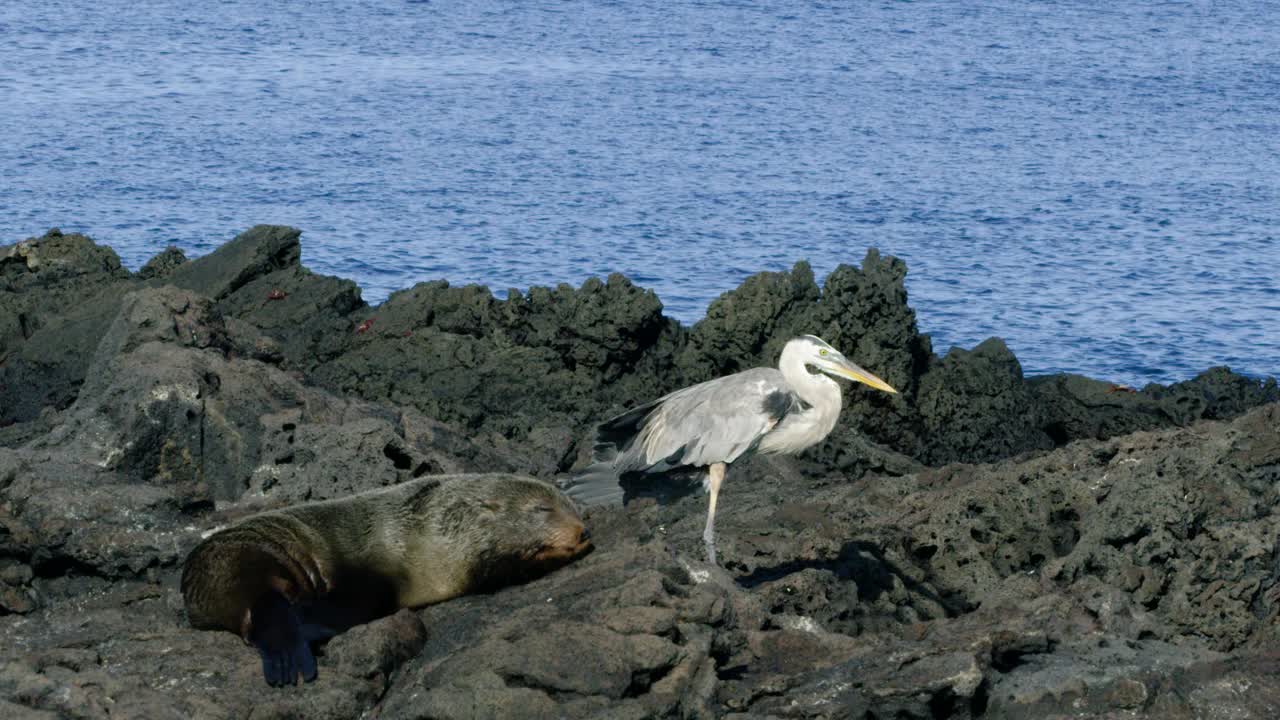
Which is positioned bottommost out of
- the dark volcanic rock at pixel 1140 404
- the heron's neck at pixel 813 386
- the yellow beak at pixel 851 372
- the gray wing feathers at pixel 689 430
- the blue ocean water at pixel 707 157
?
the blue ocean water at pixel 707 157

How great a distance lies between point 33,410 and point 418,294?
4.37 meters

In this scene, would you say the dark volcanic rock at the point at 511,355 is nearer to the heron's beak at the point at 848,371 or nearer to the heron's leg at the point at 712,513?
the heron's leg at the point at 712,513

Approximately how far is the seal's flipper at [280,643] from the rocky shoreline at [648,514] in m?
0.09

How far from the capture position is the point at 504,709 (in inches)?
253

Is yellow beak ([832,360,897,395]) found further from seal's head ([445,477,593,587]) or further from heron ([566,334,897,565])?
seal's head ([445,477,593,587])

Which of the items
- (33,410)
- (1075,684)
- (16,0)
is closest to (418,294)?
(33,410)

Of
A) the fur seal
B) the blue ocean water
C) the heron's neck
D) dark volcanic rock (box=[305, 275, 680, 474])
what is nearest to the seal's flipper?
the fur seal

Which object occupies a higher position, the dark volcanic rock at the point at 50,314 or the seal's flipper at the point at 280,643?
the seal's flipper at the point at 280,643

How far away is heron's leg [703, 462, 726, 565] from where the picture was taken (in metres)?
9.75

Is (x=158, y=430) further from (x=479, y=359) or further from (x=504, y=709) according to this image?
(x=479, y=359)

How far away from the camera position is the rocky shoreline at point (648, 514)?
22.4ft

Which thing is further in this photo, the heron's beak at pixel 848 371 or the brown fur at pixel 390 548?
the heron's beak at pixel 848 371

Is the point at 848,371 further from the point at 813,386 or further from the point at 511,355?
the point at 511,355

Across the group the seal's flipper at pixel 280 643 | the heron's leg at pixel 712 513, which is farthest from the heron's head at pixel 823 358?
the seal's flipper at pixel 280 643
